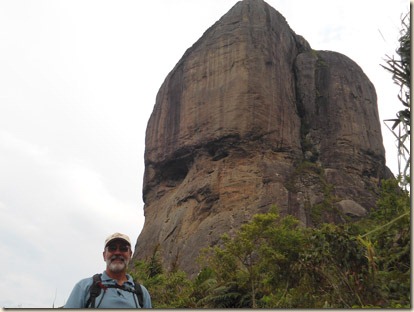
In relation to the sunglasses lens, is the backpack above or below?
below

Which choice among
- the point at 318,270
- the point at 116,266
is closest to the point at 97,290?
the point at 116,266

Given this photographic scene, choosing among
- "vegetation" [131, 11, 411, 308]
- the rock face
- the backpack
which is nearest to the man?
the backpack

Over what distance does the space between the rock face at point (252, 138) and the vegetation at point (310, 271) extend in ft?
20.4

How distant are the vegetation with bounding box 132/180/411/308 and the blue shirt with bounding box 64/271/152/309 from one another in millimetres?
3477

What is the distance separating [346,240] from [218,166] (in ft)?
68.4

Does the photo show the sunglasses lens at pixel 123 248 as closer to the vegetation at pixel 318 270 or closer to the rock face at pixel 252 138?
the vegetation at pixel 318 270

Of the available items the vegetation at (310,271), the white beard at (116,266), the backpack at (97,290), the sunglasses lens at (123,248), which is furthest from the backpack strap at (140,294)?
the vegetation at (310,271)

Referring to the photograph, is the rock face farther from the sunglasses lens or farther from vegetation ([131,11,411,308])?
the sunglasses lens

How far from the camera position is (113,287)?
175 inches

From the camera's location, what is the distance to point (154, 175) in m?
39.6

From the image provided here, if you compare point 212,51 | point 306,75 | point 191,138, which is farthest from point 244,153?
point 306,75

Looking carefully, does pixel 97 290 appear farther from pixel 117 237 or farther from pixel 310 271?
pixel 310 271

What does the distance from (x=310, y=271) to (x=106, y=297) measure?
Result: 9062 mm

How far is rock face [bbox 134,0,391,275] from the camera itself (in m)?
30.8
